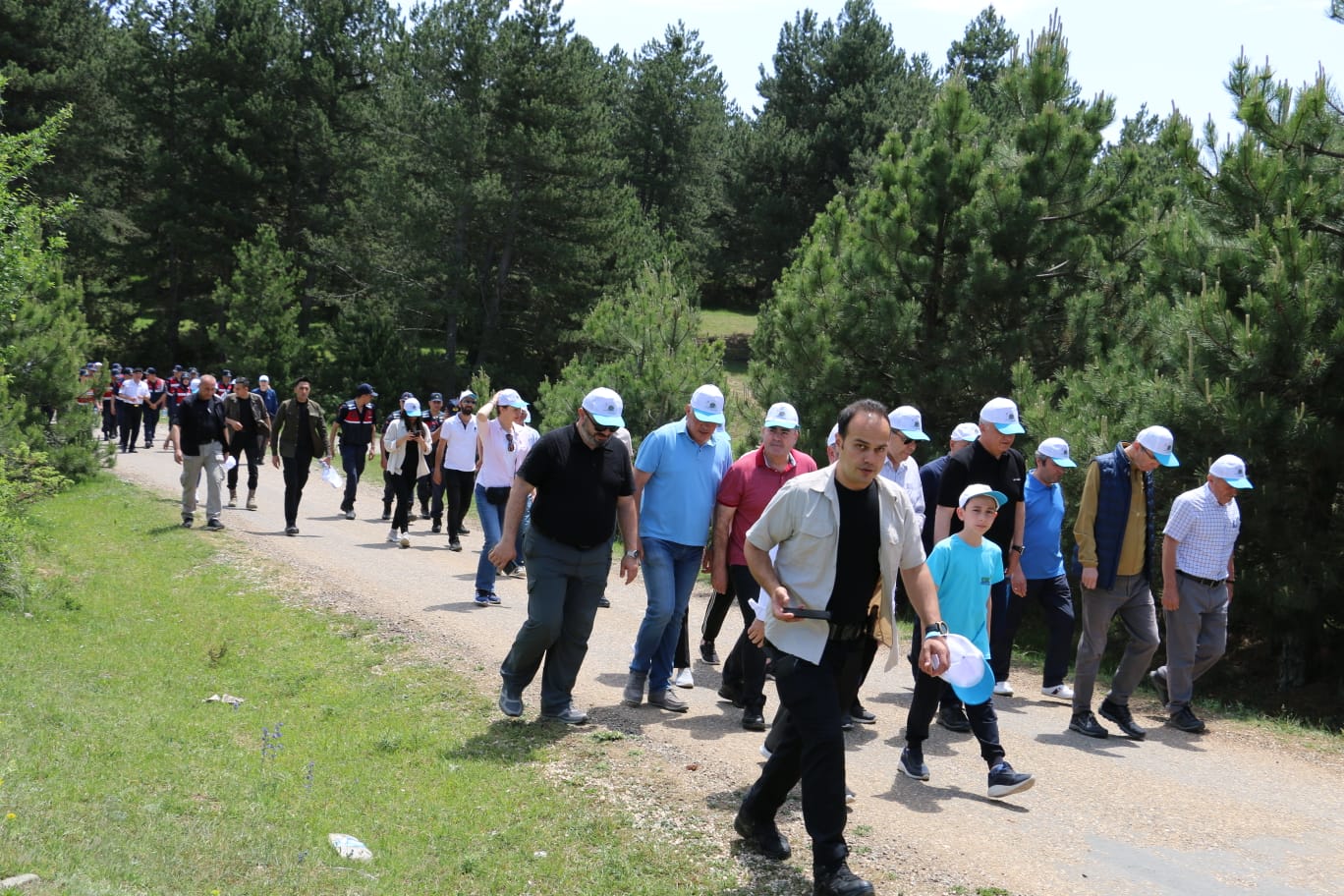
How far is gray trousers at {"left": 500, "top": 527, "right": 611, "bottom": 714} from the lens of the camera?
717 cm

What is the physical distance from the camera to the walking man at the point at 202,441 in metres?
14.8

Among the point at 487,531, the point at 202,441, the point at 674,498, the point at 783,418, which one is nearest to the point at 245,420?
the point at 202,441

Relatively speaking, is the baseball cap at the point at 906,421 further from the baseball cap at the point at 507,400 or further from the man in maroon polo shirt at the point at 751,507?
the baseball cap at the point at 507,400

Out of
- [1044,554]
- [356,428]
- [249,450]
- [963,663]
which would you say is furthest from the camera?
[249,450]

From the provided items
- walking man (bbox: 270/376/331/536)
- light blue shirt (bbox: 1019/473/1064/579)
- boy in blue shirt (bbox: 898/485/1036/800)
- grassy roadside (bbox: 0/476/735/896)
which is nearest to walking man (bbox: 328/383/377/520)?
walking man (bbox: 270/376/331/536)

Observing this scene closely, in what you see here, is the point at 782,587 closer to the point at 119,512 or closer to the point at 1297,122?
the point at 1297,122

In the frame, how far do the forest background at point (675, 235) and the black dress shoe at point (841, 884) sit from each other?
6768 mm

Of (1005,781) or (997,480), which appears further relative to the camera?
(997,480)

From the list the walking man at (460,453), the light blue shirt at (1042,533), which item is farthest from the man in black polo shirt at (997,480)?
the walking man at (460,453)

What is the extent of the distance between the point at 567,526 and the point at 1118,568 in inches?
154

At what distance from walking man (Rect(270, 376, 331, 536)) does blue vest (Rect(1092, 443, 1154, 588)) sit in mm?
10621

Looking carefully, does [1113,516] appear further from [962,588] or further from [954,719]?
[962,588]

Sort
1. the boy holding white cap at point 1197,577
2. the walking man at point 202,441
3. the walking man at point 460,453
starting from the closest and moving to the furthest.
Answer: the boy holding white cap at point 1197,577
the walking man at point 460,453
the walking man at point 202,441

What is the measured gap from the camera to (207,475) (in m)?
15.5
